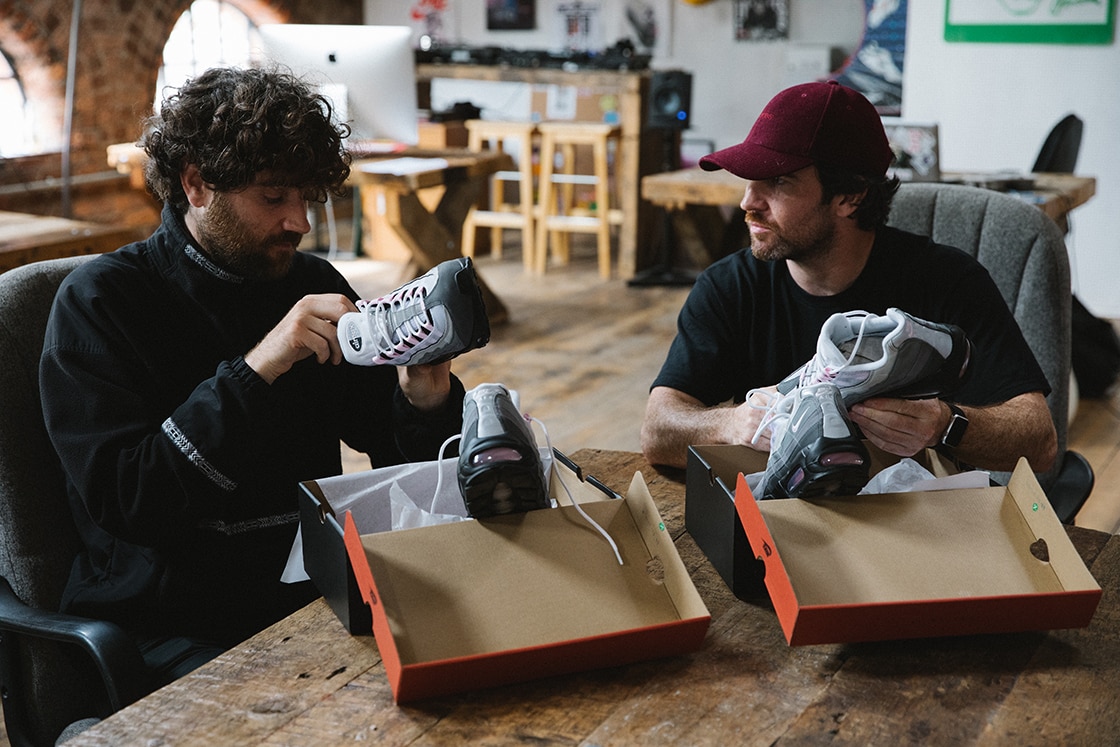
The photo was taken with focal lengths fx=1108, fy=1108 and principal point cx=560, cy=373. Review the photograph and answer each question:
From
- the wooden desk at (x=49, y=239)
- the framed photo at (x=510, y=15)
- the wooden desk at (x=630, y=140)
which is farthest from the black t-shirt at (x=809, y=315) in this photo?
the framed photo at (x=510, y=15)

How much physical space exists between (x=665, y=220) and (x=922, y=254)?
415cm

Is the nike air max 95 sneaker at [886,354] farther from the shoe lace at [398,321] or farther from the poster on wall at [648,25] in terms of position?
the poster on wall at [648,25]

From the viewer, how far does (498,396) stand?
Answer: 1.15 m

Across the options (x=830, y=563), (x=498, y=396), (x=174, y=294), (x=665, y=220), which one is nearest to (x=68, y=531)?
(x=174, y=294)

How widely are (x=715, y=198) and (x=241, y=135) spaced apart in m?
3.16

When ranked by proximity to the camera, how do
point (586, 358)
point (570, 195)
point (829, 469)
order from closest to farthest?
point (829, 469) < point (586, 358) < point (570, 195)

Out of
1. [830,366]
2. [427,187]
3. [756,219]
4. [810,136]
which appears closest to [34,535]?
[830,366]

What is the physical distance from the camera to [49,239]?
2.93 metres

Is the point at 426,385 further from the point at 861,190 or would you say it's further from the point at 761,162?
the point at 861,190

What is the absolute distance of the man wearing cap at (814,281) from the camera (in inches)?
65.0

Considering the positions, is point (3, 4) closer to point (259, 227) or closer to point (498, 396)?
point (259, 227)

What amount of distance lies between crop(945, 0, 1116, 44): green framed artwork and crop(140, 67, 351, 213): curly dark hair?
4.27 metres

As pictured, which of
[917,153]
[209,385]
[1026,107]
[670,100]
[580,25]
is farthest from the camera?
[580,25]

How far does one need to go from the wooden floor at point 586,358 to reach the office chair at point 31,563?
2.04 metres
